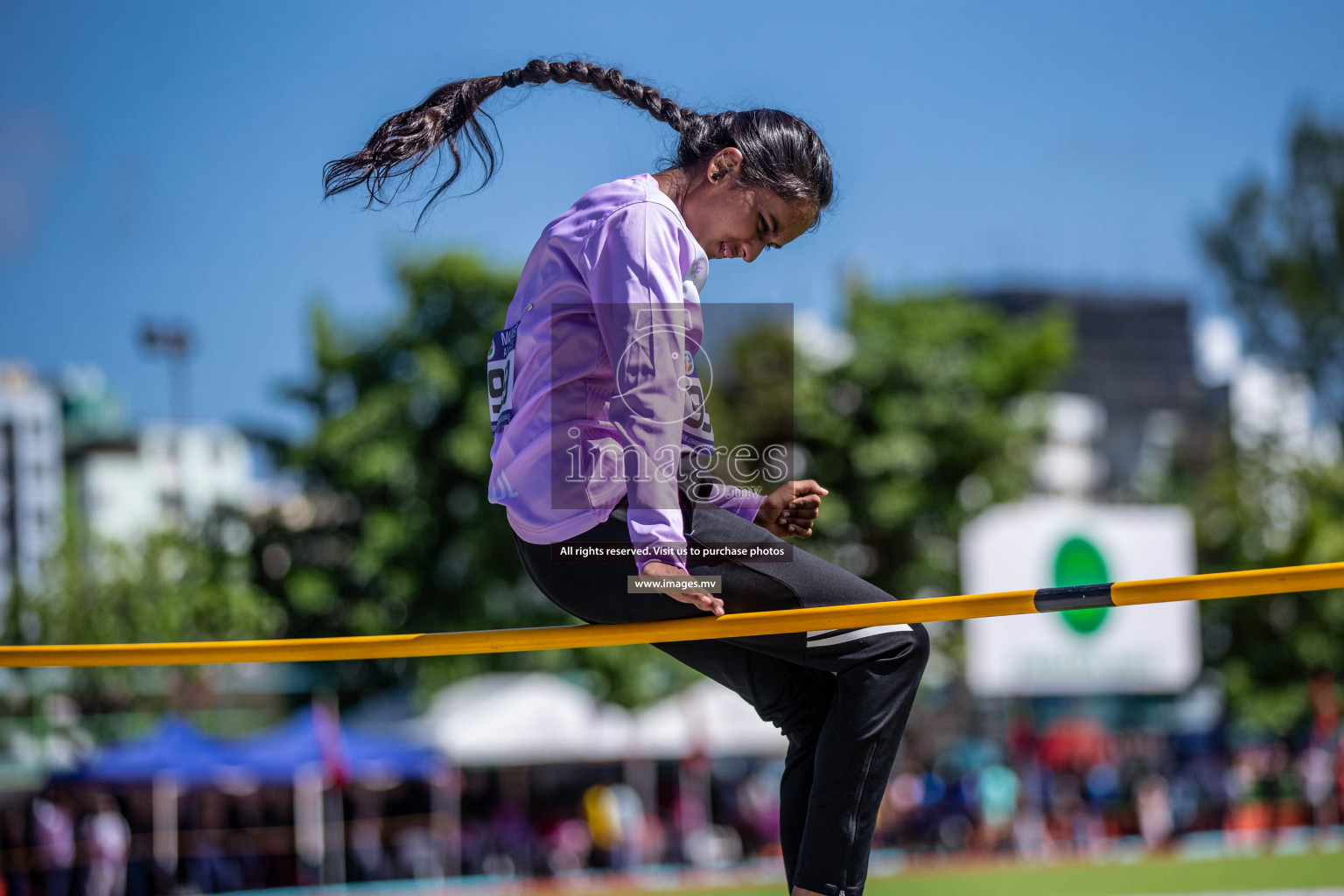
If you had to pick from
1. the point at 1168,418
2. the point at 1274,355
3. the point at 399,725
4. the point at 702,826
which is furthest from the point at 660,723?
the point at 1168,418

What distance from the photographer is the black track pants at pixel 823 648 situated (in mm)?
2695

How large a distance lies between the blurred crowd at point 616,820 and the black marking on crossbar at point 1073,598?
1424 centimetres

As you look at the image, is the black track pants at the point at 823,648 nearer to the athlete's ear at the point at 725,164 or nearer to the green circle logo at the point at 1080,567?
the athlete's ear at the point at 725,164

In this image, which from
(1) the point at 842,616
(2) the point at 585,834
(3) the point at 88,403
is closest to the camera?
(1) the point at 842,616

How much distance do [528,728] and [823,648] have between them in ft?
54.0

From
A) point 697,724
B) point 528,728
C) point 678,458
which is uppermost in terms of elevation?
point 678,458

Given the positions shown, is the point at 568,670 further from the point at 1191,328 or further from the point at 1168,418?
the point at 1191,328

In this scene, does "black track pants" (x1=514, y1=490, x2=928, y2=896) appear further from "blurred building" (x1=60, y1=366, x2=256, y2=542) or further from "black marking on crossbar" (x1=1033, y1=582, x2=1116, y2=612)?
"blurred building" (x1=60, y1=366, x2=256, y2=542)

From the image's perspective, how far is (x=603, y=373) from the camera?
271cm

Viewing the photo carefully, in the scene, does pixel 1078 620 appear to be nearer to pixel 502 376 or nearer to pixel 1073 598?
pixel 1073 598

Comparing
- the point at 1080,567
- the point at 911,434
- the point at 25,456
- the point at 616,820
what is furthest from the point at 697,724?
the point at 25,456

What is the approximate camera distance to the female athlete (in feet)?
8.44

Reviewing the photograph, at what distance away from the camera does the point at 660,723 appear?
20.1 meters

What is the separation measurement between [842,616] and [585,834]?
1678 centimetres
